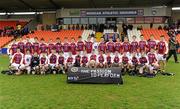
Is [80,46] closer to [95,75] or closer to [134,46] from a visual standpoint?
[134,46]

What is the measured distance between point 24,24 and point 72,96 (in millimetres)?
36402

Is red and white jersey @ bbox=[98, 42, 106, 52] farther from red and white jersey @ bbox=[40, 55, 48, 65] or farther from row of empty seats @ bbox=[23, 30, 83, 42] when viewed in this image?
row of empty seats @ bbox=[23, 30, 83, 42]

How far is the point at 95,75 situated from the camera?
12891 millimetres

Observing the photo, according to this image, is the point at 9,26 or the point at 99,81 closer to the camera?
the point at 99,81

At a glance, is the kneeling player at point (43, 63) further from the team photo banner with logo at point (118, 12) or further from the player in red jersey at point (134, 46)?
the team photo banner with logo at point (118, 12)

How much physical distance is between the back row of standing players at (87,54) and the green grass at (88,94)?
1723mm

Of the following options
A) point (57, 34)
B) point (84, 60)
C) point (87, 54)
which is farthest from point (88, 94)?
point (57, 34)

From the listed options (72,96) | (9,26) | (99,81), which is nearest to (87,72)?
(99,81)

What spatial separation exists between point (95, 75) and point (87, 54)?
172 inches

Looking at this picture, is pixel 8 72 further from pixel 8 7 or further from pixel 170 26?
pixel 8 7

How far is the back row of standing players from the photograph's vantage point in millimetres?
16062

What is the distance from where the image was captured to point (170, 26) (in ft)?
132

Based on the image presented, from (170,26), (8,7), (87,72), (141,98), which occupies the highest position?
(8,7)

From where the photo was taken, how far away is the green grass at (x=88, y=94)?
9.27 meters
